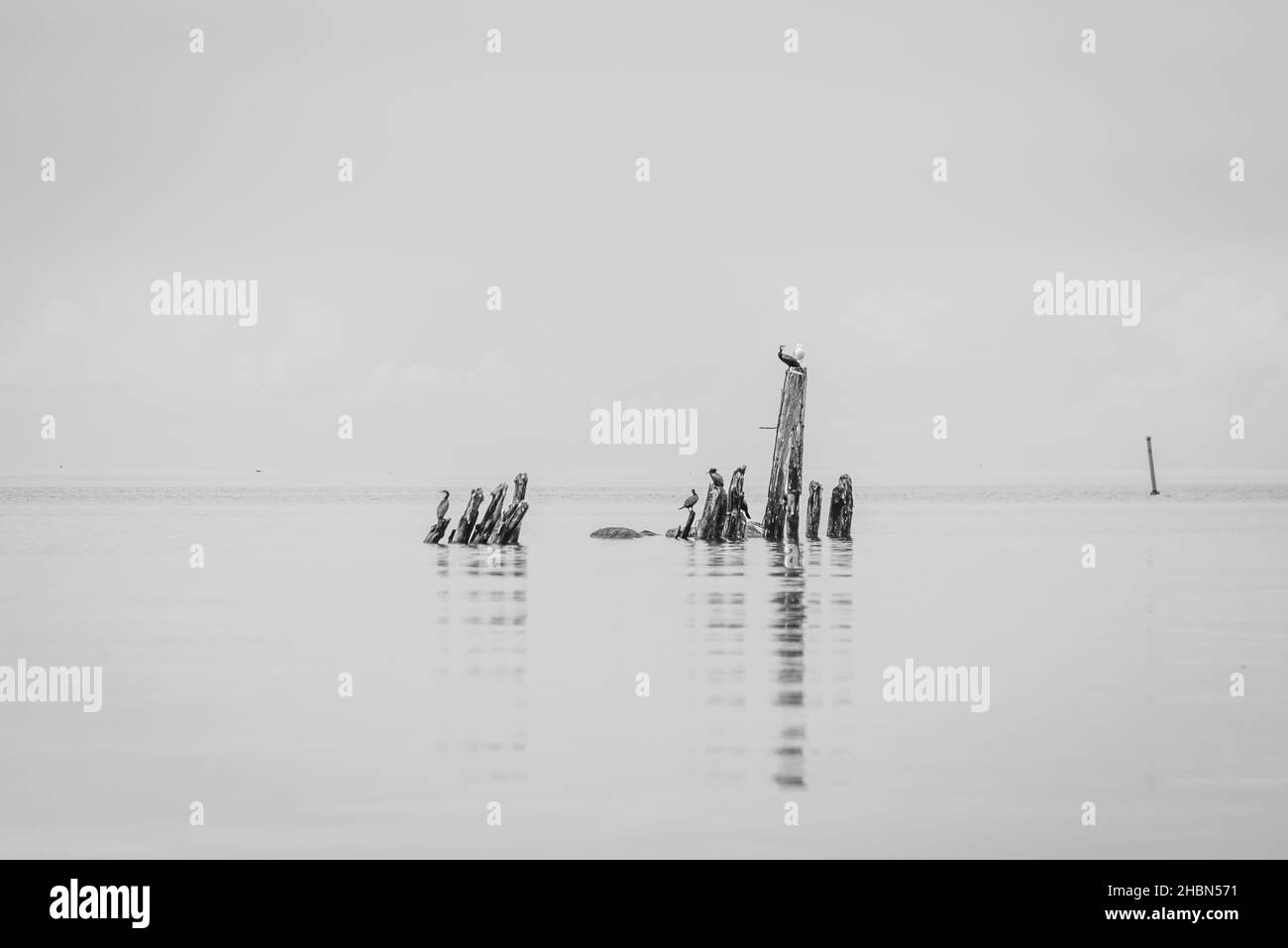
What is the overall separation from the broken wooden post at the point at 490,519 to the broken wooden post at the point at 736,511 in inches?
231

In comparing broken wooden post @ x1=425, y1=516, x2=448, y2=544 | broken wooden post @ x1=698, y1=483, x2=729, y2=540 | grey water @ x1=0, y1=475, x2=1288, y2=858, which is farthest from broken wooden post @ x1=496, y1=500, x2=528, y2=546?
grey water @ x1=0, y1=475, x2=1288, y2=858

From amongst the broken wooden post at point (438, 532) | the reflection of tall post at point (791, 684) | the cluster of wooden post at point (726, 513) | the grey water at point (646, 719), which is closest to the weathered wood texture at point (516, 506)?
the broken wooden post at point (438, 532)

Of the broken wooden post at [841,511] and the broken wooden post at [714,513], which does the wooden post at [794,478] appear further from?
the broken wooden post at [841,511]

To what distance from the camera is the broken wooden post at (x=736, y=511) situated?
3916 cm

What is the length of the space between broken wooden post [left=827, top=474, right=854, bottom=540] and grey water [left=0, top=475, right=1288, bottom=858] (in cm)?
1267

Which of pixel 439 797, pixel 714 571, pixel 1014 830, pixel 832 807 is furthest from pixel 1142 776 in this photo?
pixel 714 571

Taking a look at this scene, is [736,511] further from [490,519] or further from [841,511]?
[490,519]

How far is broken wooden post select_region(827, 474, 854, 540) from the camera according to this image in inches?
1681

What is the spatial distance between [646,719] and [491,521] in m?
26.2

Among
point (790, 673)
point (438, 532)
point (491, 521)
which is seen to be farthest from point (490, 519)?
point (790, 673)

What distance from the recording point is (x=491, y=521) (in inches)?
1565
